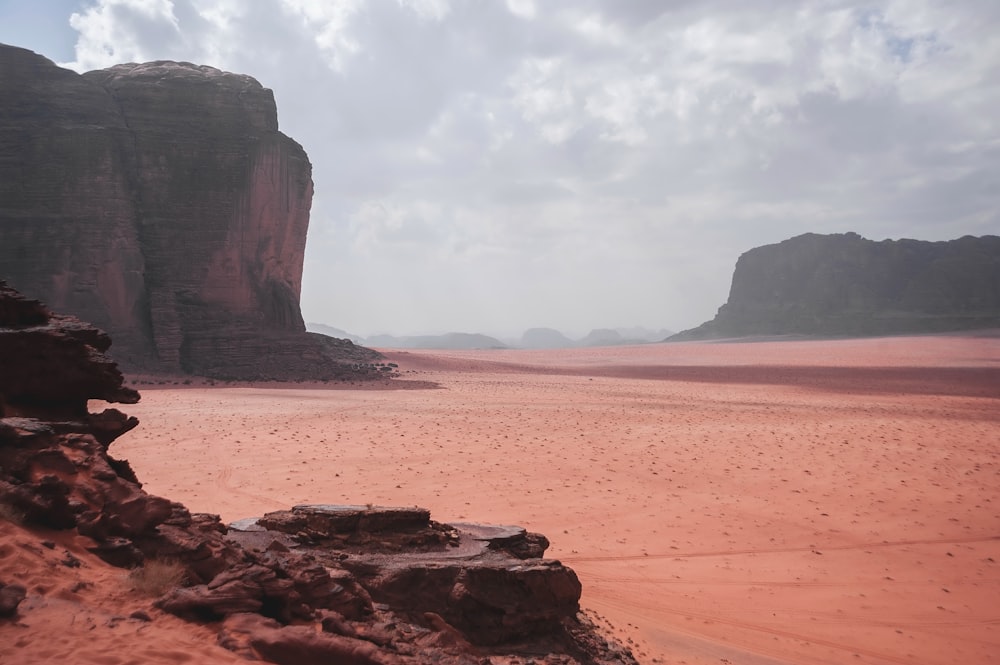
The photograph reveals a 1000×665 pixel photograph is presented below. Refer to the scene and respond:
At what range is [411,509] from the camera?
6707mm

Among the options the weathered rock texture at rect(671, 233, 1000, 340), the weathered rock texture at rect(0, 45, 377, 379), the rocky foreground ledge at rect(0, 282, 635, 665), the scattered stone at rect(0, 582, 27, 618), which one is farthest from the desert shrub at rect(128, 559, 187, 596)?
the weathered rock texture at rect(671, 233, 1000, 340)

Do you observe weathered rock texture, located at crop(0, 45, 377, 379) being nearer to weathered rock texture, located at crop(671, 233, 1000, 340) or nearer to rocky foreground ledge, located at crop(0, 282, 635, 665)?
rocky foreground ledge, located at crop(0, 282, 635, 665)

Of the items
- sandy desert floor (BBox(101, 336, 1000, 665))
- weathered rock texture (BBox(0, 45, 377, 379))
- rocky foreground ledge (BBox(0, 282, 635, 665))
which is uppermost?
weathered rock texture (BBox(0, 45, 377, 379))

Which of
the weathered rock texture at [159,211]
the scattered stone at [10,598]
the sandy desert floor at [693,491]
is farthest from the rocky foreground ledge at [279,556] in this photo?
the weathered rock texture at [159,211]

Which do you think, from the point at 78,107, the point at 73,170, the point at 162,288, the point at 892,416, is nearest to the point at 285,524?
the point at 892,416

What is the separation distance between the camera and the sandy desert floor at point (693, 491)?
7395 mm

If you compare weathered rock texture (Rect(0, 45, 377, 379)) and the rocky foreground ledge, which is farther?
weathered rock texture (Rect(0, 45, 377, 379))

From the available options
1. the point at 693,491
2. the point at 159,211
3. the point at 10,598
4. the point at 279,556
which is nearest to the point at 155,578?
the point at 10,598

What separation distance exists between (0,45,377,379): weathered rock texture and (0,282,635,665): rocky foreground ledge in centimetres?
2640

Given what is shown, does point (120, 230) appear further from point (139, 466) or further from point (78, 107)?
point (139, 466)

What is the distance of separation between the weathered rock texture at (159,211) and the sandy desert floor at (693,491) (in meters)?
7.87

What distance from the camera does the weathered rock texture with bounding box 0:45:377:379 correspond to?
29984 millimetres

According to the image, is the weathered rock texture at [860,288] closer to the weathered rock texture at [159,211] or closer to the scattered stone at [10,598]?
the weathered rock texture at [159,211]

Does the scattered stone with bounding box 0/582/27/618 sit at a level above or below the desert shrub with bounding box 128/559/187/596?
above
